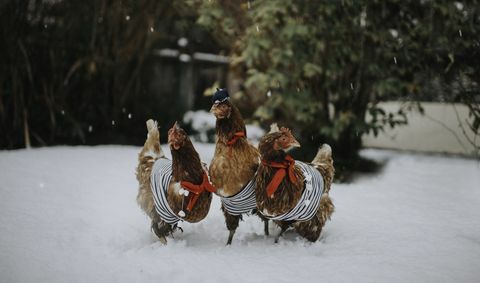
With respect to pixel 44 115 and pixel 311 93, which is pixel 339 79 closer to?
pixel 311 93

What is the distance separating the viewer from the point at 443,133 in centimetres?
785

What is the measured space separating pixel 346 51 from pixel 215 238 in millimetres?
3472

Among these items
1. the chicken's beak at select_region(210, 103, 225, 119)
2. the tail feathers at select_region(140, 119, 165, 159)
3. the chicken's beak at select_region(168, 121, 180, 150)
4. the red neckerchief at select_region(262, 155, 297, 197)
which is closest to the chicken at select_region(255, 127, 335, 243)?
the red neckerchief at select_region(262, 155, 297, 197)

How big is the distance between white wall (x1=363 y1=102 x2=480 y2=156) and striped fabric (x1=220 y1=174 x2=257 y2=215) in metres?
5.07

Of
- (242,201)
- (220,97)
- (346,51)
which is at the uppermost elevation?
(346,51)

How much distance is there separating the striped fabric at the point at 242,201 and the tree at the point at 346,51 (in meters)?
2.65

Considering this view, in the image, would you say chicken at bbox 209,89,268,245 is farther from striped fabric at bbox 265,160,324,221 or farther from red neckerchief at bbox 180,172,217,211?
striped fabric at bbox 265,160,324,221

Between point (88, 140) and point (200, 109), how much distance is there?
380cm

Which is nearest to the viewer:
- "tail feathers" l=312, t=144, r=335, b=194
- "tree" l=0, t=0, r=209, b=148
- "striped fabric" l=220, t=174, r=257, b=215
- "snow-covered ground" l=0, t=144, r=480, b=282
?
"snow-covered ground" l=0, t=144, r=480, b=282

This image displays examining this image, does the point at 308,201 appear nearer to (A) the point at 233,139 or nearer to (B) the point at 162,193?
(A) the point at 233,139

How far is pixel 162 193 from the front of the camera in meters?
3.19

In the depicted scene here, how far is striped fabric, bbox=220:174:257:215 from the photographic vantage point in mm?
3208

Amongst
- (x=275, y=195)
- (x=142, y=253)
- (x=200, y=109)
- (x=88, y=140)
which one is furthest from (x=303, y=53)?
(x=200, y=109)

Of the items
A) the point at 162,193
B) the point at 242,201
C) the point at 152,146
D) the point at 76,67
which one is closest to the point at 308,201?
the point at 242,201
